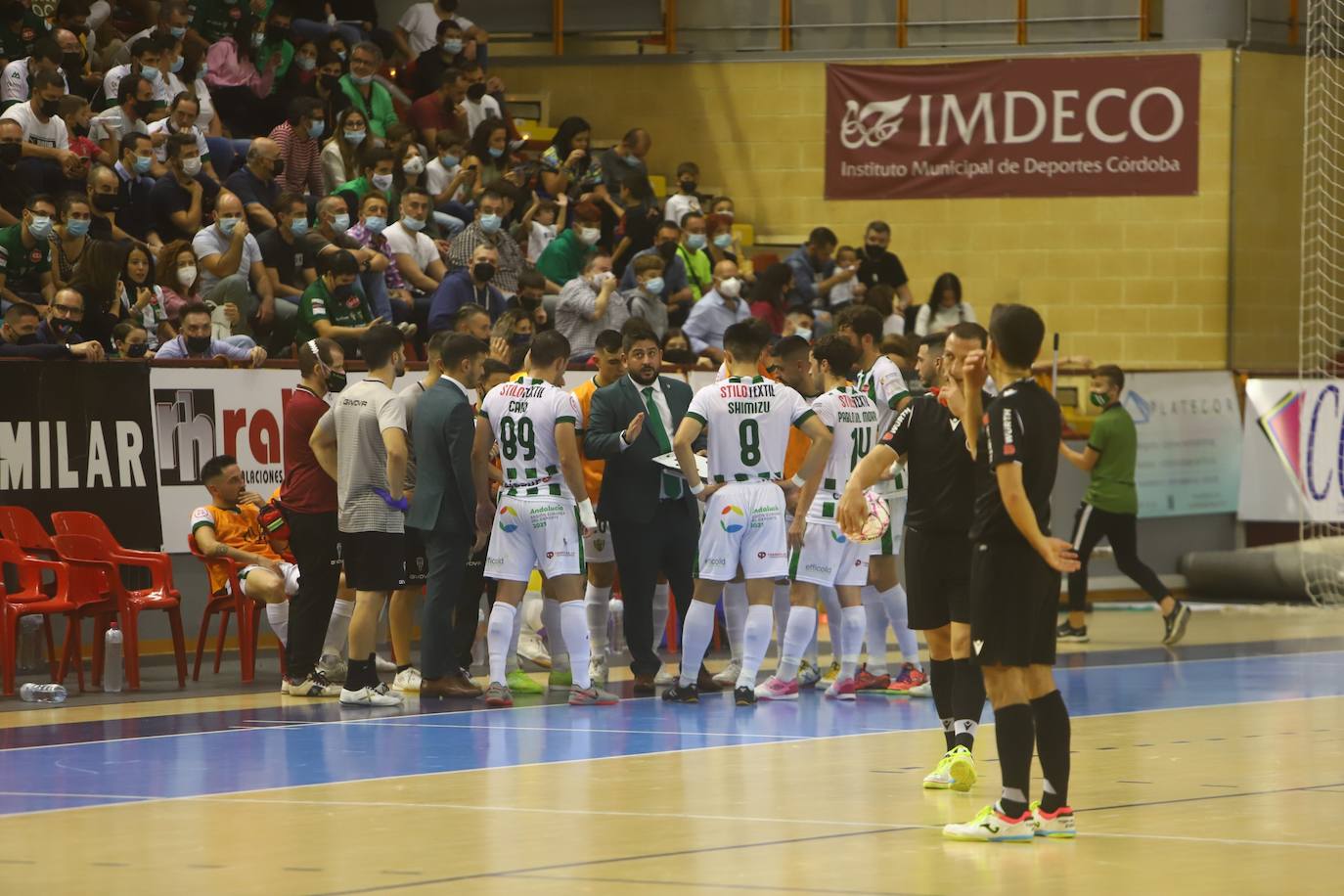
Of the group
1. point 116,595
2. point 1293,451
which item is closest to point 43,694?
point 116,595

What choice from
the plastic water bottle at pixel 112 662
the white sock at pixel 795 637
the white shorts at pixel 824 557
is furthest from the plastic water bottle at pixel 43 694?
the white shorts at pixel 824 557

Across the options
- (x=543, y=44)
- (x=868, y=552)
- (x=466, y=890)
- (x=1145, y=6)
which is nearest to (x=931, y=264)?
(x=1145, y=6)

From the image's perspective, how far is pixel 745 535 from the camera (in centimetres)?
1317

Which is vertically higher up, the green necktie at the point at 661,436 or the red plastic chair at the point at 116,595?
the green necktie at the point at 661,436

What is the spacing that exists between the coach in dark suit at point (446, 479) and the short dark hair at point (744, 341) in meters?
1.61

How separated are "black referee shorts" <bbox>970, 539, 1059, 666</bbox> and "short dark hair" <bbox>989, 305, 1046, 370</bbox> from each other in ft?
2.42

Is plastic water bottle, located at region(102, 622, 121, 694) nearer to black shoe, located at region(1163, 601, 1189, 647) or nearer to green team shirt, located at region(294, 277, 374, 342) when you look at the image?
green team shirt, located at region(294, 277, 374, 342)

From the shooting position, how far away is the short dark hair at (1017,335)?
8.23m

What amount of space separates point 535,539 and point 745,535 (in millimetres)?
1357

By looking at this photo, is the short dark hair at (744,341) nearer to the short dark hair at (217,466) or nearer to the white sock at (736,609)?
the white sock at (736,609)

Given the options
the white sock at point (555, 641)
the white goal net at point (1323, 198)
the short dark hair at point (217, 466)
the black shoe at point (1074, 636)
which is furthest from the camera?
the white goal net at point (1323, 198)

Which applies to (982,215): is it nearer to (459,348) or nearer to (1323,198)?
(1323,198)

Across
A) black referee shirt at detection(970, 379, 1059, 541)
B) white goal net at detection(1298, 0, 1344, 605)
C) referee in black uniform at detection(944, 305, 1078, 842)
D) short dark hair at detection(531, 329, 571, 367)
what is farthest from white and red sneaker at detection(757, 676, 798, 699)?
white goal net at detection(1298, 0, 1344, 605)

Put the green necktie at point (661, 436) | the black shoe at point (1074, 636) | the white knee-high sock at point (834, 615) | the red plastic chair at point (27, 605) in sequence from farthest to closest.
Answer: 1. the black shoe at point (1074, 636)
2. the white knee-high sock at point (834, 615)
3. the green necktie at point (661, 436)
4. the red plastic chair at point (27, 605)
